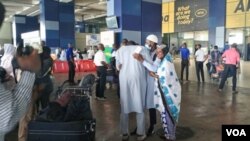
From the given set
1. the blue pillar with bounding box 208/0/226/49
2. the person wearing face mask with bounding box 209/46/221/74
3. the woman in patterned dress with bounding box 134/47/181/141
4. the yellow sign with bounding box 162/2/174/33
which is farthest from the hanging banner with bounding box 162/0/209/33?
the woman in patterned dress with bounding box 134/47/181/141

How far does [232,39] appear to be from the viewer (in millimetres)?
18266

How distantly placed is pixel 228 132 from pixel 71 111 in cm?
140

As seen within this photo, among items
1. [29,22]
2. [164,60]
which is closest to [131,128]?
[164,60]

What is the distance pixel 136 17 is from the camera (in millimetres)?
9219

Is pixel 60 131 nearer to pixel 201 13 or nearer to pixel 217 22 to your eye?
pixel 217 22

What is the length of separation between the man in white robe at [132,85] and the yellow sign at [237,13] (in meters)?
15.4

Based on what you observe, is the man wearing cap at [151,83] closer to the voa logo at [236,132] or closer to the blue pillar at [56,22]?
the voa logo at [236,132]

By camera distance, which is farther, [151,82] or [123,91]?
[151,82]

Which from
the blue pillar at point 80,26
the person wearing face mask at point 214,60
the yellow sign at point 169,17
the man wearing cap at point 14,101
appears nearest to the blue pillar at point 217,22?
the yellow sign at point 169,17

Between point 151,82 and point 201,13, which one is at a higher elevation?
point 201,13

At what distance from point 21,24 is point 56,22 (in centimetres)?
1130

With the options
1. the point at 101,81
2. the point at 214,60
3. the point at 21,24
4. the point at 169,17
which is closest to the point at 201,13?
the point at 169,17

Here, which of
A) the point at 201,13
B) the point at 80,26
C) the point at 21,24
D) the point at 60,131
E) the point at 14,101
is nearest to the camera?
the point at 14,101

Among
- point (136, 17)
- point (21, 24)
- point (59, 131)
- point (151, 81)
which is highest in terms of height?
point (21, 24)
